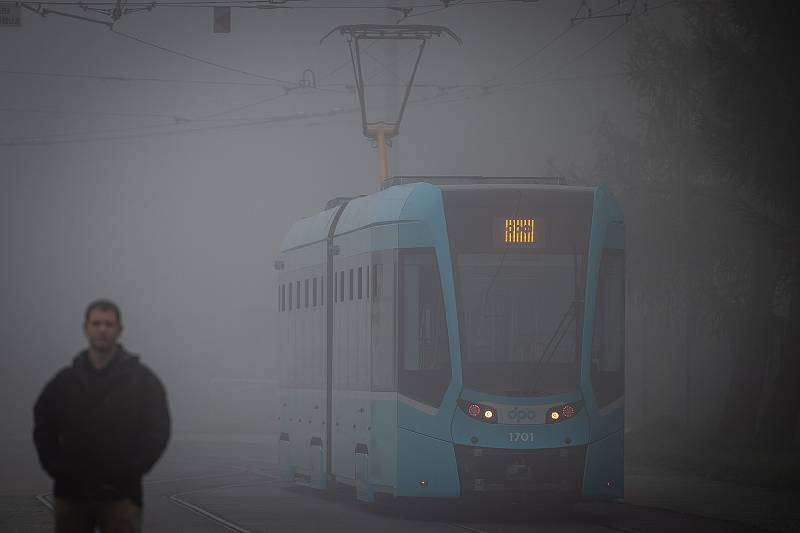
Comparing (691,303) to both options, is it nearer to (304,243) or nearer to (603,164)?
(603,164)

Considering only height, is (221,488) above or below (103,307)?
below

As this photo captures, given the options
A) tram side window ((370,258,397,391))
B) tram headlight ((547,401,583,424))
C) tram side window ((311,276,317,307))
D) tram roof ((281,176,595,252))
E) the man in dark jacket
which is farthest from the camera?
tram side window ((311,276,317,307))

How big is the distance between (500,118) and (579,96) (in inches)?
256

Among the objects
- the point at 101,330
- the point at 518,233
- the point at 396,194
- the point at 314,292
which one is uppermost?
the point at 396,194

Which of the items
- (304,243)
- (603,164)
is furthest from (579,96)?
(304,243)

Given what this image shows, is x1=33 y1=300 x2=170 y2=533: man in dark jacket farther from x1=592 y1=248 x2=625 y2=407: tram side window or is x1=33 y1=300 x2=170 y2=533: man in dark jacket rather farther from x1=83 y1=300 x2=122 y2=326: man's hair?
x1=592 y1=248 x2=625 y2=407: tram side window

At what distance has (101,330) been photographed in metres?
8.82

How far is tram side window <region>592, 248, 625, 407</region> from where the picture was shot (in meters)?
18.5

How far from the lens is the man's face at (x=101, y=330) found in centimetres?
881

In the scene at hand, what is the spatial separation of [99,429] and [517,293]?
9.94m

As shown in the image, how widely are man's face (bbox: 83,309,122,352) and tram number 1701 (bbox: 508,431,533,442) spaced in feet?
31.2

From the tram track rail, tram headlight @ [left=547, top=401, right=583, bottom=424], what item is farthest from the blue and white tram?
the tram track rail

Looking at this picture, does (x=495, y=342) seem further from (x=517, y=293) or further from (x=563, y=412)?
(x=563, y=412)

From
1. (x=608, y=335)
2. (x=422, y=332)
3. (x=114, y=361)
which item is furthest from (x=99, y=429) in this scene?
(x=608, y=335)
